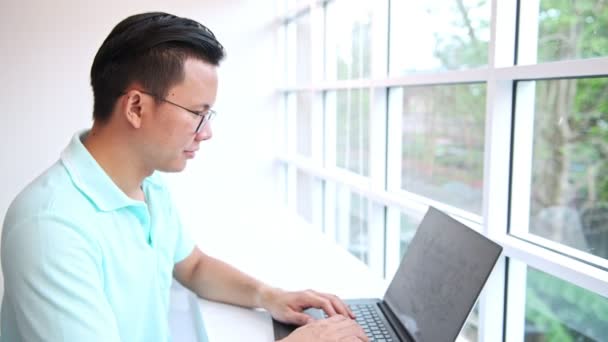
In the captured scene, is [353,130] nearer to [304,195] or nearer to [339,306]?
[304,195]

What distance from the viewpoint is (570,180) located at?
3.75 ft

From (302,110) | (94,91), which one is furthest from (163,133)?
(302,110)

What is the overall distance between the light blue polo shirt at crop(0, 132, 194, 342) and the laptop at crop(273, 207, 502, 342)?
0.31 m

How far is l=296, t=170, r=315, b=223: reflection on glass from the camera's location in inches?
112

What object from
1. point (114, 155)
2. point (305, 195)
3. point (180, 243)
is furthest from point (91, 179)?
point (305, 195)

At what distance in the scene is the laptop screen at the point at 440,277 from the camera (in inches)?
37.6

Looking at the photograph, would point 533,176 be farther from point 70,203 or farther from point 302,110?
point 302,110

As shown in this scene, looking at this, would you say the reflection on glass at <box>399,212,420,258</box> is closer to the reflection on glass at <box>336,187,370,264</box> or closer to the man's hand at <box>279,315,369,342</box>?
the reflection on glass at <box>336,187,370,264</box>

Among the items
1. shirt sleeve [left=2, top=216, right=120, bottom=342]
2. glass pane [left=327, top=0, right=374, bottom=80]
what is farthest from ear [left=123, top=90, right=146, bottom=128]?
glass pane [left=327, top=0, right=374, bottom=80]

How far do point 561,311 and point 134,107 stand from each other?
102 cm

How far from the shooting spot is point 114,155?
111 cm

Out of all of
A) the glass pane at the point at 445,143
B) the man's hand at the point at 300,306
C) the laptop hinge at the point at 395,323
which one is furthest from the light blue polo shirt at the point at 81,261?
the glass pane at the point at 445,143

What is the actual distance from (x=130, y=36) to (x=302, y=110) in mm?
1943

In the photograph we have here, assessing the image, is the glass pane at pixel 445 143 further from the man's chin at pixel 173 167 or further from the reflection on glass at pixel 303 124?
the reflection on glass at pixel 303 124
